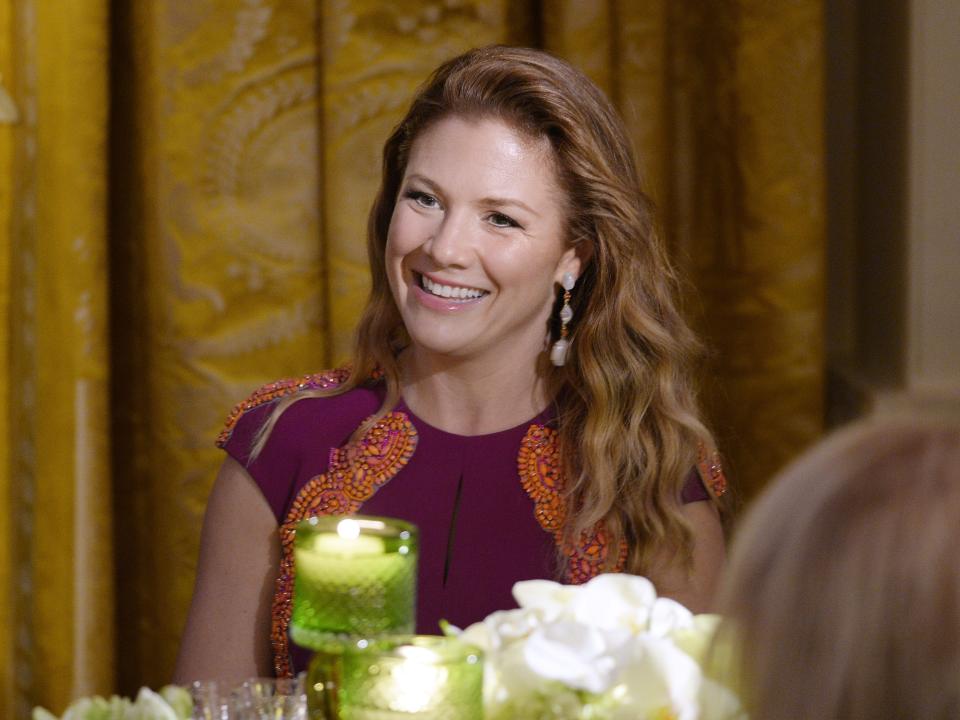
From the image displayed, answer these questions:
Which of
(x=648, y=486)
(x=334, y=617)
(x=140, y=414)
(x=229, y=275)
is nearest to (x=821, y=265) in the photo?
(x=648, y=486)

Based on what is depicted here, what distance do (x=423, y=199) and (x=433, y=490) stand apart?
1.26ft

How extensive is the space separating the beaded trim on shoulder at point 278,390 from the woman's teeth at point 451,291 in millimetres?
246

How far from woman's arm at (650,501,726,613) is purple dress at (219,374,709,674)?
0.03 m

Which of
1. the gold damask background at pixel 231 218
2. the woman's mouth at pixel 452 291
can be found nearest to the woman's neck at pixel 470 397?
the woman's mouth at pixel 452 291

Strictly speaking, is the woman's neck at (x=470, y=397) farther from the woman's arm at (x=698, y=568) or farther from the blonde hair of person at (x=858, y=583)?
the blonde hair of person at (x=858, y=583)

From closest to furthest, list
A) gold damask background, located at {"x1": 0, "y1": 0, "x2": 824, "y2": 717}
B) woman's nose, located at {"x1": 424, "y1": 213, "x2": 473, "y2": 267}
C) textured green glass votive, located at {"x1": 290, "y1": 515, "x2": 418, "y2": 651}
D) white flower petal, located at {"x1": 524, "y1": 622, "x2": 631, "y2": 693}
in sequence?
white flower petal, located at {"x1": 524, "y1": 622, "x2": 631, "y2": 693}, textured green glass votive, located at {"x1": 290, "y1": 515, "x2": 418, "y2": 651}, woman's nose, located at {"x1": 424, "y1": 213, "x2": 473, "y2": 267}, gold damask background, located at {"x1": 0, "y1": 0, "x2": 824, "y2": 717}

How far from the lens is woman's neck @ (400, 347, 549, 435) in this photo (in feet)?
5.95

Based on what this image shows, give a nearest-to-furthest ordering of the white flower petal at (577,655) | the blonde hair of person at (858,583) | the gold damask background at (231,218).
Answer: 1. the blonde hair of person at (858,583)
2. the white flower petal at (577,655)
3. the gold damask background at (231,218)

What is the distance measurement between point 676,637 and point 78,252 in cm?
163

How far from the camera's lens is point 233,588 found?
1748 millimetres

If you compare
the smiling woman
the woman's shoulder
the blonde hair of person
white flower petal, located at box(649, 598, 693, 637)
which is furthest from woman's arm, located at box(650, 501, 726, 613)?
the blonde hair of person

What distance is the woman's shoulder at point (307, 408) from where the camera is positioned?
Result: 182cm

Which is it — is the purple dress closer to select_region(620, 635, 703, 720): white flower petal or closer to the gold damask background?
the gold damask background

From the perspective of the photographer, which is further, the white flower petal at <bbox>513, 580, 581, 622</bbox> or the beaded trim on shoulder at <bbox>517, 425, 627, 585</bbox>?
the beaded trim on shoulder at <bbox>517, 425, 627, 585</bbox>
